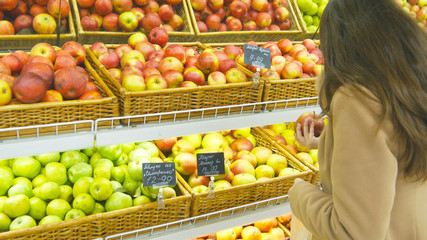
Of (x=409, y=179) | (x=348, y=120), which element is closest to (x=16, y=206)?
(x=348, y=120)

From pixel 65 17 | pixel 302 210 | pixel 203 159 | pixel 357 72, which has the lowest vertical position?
pixel 203 159

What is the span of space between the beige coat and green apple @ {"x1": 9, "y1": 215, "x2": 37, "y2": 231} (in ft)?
3.54

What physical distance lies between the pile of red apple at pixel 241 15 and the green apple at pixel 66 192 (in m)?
1.40

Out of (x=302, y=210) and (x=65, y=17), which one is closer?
(x=302, y=210)

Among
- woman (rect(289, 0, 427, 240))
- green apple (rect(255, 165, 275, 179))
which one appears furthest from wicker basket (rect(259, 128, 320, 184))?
woman (rect(289, 0, 427, 240))

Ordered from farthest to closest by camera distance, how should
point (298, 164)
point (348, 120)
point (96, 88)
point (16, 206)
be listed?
point (298, 164) < point (96, 88) < point (16, 206) < point (348, 120)

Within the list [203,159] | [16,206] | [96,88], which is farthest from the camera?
[203,159]

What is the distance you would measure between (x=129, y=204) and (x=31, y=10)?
46.7 inches

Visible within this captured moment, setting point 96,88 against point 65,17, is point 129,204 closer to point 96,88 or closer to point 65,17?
point 96,88

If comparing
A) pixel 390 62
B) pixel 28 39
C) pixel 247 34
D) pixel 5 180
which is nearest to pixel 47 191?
pixel 5 180

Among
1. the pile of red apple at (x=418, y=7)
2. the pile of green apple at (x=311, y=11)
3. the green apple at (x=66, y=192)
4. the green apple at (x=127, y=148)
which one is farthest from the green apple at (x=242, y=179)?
the pile of red apple at (x=418, y=7)

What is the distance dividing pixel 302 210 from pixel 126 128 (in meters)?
0.72

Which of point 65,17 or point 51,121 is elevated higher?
point 65,17

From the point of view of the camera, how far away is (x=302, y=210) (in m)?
1.11
